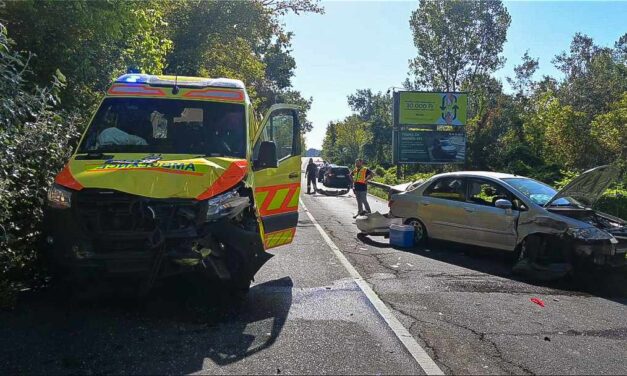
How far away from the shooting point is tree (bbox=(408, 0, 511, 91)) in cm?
3894

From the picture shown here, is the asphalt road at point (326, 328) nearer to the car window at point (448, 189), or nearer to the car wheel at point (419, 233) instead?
the car window at point (448, 189)

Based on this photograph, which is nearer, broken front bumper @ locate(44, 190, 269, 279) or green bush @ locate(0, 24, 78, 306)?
broken front bumper @ locate(44, 190, 269, 279)

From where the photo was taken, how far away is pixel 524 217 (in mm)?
8156

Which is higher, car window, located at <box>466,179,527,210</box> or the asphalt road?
car window, located at <box>466,179,527,210</box>

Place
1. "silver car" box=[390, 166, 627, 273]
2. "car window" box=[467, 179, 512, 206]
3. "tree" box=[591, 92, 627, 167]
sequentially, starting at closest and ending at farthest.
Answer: "silver car" box=[390, 166, 627, 273]
"car window" box=[467, 179, 512, 206]
"tree" box=[591, 92, 627, 167]

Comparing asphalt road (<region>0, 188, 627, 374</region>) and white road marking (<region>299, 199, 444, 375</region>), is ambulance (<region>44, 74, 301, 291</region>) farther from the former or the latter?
white road marking (<region>299, 199, 444, 375</region>)

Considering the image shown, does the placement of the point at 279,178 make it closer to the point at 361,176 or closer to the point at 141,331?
the point at 141,331

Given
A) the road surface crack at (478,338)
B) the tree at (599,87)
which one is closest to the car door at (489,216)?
the road surface crack at (478,338)

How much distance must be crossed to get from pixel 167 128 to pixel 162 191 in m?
1.65

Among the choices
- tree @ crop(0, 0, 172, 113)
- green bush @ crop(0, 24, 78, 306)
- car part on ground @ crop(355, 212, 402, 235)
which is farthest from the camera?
car part on ground @ crop(355, 212, 402, 235)

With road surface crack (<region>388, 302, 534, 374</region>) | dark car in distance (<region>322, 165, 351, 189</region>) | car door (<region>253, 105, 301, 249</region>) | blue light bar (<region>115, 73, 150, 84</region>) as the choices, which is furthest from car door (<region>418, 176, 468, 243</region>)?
dark car in distance (<region>322, 165, 351, 189</region>)

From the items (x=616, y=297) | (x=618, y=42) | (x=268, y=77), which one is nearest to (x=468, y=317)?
(x=616, y=297)

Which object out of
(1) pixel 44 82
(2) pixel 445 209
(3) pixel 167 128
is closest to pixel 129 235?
(3) pixel 167 128

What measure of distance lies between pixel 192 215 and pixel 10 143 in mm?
2327
